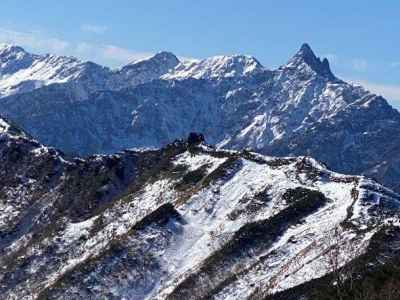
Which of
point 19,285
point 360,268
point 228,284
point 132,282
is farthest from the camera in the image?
point 19,285

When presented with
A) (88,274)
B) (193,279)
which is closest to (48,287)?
(88,274)

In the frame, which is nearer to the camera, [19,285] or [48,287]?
[48,287]

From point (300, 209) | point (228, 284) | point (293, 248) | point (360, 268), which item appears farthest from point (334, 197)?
point (360, 268)

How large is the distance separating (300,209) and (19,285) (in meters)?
67.1

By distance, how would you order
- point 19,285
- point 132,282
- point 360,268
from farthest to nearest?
point 19,285 → point 132,282 → point 360,268

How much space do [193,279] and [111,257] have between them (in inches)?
912

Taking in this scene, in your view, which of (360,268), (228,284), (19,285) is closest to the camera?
(360,268)

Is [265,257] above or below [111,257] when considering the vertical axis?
below

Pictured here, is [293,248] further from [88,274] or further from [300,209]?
[88,274]

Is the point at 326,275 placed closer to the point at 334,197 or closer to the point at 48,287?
the point at 334,197

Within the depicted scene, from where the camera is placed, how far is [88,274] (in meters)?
182

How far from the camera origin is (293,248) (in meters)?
174

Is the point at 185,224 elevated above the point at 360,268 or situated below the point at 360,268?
above

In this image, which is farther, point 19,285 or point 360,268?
point 19,285
